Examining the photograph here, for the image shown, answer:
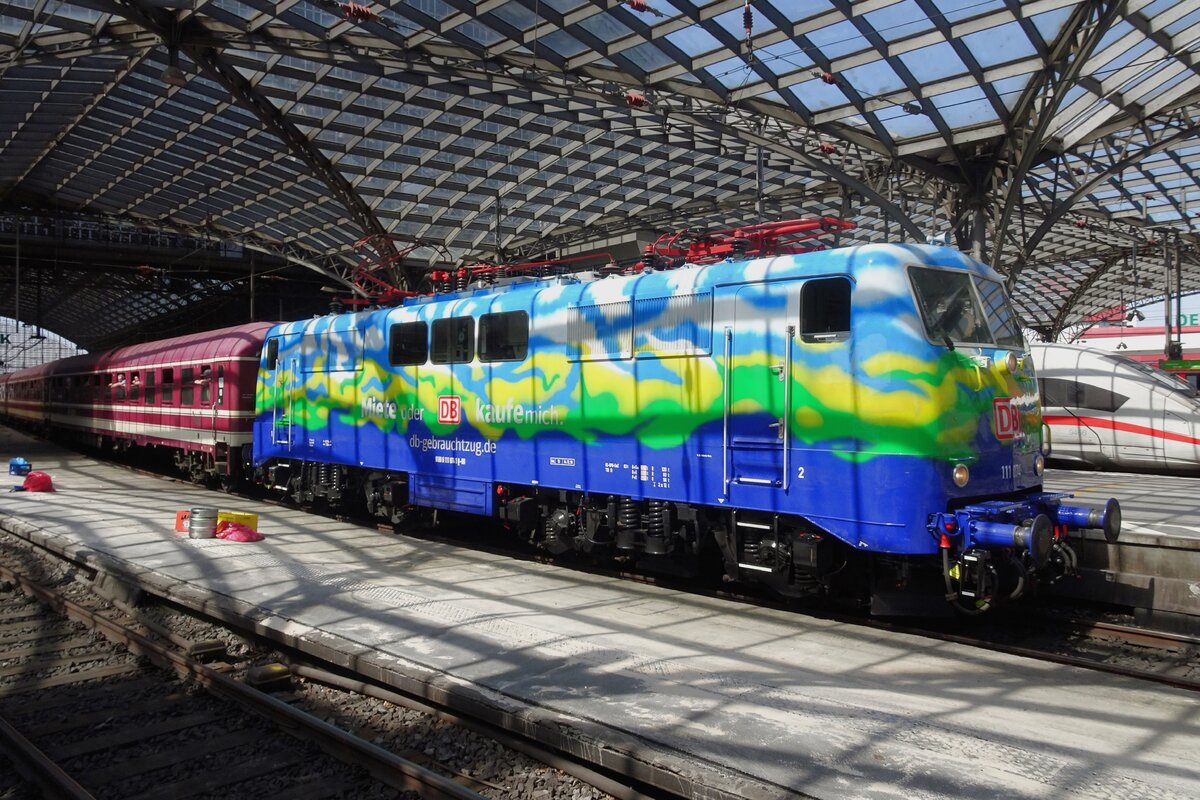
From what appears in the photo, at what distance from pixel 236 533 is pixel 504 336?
5.66 metres

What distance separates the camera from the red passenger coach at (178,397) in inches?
803

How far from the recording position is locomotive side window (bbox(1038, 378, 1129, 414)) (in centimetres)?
2231

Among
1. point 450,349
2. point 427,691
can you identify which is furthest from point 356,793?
point 450,349

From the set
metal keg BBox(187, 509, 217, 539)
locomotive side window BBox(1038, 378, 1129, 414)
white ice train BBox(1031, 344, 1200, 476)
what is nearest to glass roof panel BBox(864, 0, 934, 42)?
white ice train BBox(1031, 344, 1200, 476)

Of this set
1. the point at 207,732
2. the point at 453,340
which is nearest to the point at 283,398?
the point at 453,340

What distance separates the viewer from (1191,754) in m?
6.12

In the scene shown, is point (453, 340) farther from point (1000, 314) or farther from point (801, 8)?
point (801, 8)

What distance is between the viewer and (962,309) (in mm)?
9336

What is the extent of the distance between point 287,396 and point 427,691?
11961 millimetres

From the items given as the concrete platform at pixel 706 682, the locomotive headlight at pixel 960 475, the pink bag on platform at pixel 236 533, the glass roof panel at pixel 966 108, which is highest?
the glass roof panel at pixel 966 108

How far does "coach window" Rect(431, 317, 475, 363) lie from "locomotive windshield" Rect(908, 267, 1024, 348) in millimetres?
6784

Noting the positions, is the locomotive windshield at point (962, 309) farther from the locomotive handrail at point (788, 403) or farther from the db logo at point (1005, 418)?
the locomotive handrail at point (788, 403)

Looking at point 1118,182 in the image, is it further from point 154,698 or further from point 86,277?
point 86,277

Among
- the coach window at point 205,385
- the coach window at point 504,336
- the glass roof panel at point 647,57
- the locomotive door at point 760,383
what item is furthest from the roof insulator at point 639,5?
the coach window at point 205,385
